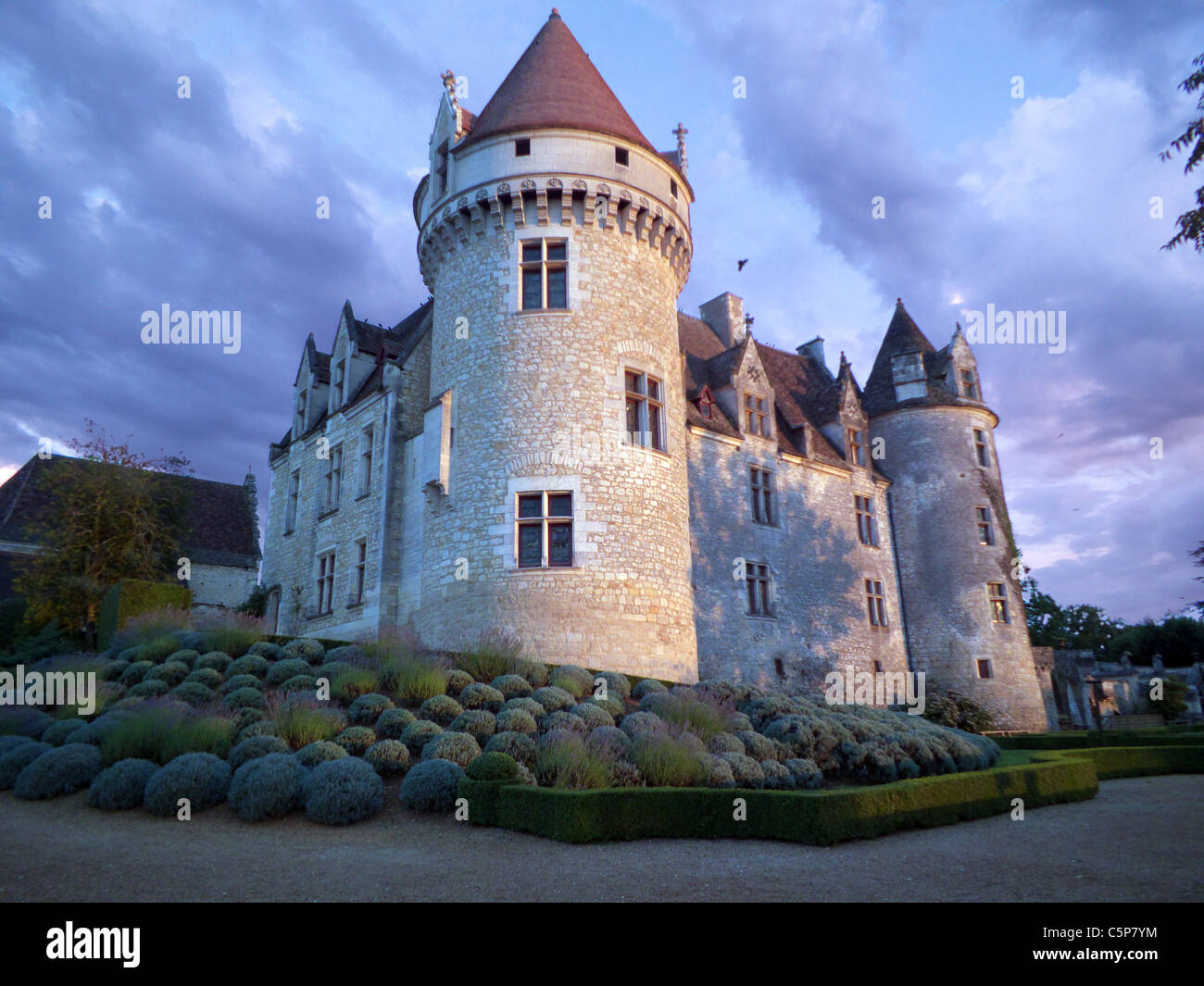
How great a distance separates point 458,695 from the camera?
1233 centimetres

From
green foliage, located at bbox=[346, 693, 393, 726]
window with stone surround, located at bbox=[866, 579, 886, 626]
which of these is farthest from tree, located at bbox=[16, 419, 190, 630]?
window with stone surround, located at bbox=[866, 579, 886, 626]

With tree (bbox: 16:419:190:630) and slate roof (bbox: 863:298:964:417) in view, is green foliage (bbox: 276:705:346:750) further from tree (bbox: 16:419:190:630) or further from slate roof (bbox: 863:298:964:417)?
slate roof (bbox: 863:298:964:417)

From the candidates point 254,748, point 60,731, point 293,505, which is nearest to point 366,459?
point 293,505

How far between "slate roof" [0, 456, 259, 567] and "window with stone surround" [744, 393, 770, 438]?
17758mm

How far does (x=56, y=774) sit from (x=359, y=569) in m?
11.6

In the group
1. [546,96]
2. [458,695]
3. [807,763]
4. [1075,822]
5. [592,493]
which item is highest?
[546,96]

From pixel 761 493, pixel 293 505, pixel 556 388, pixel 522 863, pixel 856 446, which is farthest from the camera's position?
pixel 856 446

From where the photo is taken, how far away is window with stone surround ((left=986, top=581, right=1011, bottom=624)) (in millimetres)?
26297

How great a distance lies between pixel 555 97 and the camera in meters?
18.5

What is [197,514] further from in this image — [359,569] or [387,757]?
[387,757]

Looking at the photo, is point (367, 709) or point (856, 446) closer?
point (367, 709)
